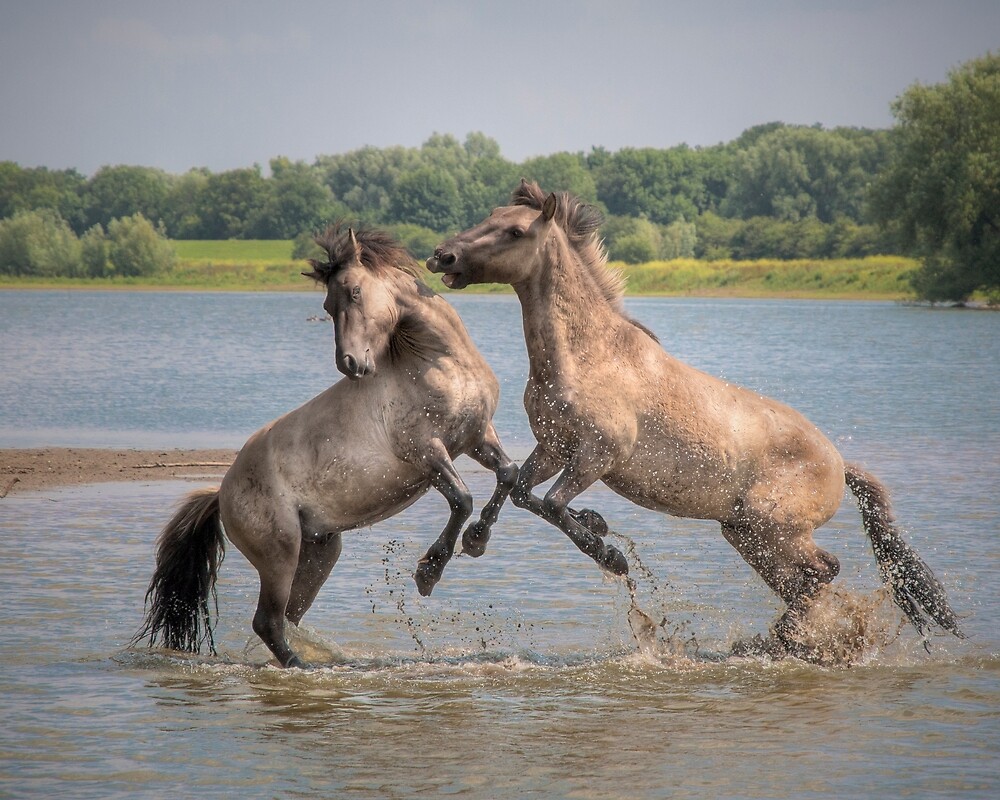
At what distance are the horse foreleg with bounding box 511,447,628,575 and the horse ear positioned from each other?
1.13 m

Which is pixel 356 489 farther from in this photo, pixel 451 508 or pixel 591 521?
pixel 591 521

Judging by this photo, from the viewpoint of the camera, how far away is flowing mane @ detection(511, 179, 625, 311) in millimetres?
7094

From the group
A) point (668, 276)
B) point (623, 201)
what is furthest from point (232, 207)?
point (668, 276)

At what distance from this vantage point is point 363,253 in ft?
23.7

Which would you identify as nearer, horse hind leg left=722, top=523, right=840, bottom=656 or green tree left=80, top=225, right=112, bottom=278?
horse hind leg left=722, top=523, right=840, bottom=656

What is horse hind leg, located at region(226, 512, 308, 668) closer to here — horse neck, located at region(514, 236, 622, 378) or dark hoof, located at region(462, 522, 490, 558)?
dark hoof, located at region(462, 522, 490, 558)

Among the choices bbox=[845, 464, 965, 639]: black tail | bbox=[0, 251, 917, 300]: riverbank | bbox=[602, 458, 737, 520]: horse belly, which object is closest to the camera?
bbox=[602, 458, 737, 520]: horse belly

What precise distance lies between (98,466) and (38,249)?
81.2 metres

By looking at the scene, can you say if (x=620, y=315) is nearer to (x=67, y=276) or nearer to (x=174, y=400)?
(x=174, y=400)

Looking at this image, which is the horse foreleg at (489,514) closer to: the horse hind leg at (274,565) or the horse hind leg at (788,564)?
the horse hind leg at (274,565)

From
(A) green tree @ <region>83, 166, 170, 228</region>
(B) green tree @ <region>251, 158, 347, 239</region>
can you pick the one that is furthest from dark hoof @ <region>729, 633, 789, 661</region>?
(A) green tree @ <region>83, 166, 170, 228</region>

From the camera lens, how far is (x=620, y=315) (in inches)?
283

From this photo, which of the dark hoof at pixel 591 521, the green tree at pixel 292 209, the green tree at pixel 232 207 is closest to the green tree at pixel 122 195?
the green tree at pixel 232 207

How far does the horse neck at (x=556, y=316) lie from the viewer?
691cm
